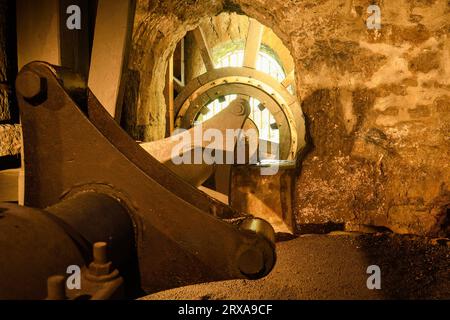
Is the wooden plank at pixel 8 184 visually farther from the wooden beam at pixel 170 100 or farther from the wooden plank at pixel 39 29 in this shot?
the wooden beam at pixel 170 100

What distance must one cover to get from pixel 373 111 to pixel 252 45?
387 cm

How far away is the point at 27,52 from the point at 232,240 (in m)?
1.85

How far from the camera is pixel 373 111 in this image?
2.39m

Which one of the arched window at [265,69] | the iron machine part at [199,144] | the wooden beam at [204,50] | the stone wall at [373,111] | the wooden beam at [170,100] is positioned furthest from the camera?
the arched window at [265,69]

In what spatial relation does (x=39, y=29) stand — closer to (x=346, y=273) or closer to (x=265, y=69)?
(x=346, y=273)

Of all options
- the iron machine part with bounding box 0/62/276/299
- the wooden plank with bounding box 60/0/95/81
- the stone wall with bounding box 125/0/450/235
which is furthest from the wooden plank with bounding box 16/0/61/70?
the stone wall with bounding box 125/0/450/235

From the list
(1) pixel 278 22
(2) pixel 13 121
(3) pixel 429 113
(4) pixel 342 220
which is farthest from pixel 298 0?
(2) pixel 13 121

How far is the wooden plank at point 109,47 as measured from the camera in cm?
261

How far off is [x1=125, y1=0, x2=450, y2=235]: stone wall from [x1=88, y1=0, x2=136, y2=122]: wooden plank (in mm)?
998

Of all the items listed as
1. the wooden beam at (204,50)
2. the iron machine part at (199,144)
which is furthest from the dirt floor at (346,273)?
the wooden beam at (204,50)

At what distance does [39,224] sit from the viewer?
96 cm

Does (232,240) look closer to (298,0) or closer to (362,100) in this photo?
(362,100)

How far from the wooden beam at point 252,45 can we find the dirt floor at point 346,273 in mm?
4080

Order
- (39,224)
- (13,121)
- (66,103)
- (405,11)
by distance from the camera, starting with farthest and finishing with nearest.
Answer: (13,121)
(405,11)
(66,103)
(39,224)
